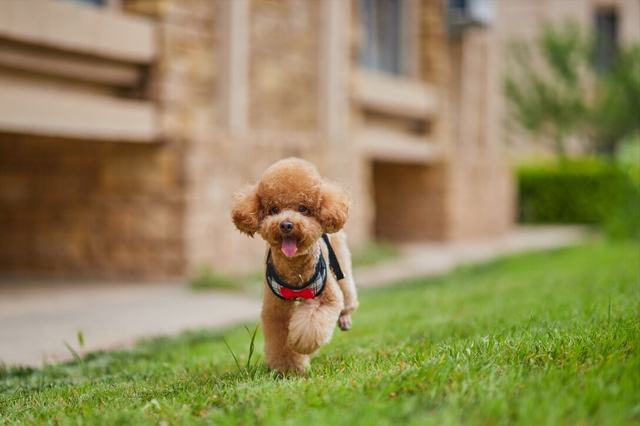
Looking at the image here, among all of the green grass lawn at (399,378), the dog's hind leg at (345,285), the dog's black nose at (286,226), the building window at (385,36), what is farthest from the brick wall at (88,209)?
the dog's black nose at (286,226)

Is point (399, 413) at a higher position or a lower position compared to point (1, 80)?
lower

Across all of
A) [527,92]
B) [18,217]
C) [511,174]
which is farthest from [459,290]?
[527,92]

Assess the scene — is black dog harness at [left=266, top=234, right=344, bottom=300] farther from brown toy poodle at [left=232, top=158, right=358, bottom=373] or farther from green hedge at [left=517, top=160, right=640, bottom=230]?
green hedge at [left=517, top=160, right=640, bottom=230]

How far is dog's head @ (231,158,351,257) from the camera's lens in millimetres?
3639

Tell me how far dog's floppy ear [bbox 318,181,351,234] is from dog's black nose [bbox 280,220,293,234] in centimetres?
19

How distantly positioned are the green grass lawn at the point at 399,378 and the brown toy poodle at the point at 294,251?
0.18 meters

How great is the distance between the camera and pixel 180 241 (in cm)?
946

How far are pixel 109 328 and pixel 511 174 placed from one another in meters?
13.0

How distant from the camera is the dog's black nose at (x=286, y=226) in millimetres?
3551

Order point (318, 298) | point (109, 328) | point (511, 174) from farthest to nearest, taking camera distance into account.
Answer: point (511, 174)
point (109, 328)
point (318, 298)

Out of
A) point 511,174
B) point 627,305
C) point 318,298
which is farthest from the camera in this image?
point 511,174

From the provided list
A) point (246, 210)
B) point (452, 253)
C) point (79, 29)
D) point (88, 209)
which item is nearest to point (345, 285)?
point (246, 210)

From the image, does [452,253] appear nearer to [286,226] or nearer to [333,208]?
[333,208]

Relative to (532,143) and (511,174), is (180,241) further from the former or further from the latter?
(532,143)
